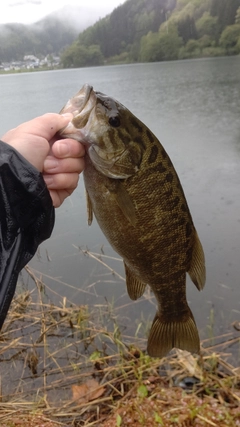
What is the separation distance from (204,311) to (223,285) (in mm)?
536

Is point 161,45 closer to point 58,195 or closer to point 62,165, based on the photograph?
point 58,195

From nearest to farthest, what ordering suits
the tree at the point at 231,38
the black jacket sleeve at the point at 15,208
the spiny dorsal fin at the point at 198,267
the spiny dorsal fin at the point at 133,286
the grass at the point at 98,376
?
1. the black jacket sleeve at the point at 15,208
2. the spiny dorsal fin at the point at 198,267
3. the spiny dorsal fin at the point at 133,286
4. the grass at the point at 98,376
5. the tree at the point at 231,38

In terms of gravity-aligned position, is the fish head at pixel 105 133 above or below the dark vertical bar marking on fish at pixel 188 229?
above

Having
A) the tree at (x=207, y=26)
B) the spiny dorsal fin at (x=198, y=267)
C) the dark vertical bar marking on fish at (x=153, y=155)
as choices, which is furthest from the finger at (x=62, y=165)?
the tree at (x=207, y=26)

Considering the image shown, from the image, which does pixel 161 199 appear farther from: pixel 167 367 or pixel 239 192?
pixel 239 192

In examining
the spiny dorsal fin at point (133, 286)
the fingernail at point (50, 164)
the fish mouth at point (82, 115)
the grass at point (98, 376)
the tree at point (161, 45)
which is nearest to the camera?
the fish mouth at point (82, 115)

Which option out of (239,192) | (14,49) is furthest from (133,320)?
(14,49)

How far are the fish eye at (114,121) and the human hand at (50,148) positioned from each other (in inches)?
7.8

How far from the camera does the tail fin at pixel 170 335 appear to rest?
2438 millimetres

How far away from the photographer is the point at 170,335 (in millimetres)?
2461

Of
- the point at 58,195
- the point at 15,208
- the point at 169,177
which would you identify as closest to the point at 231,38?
the point at 58,195

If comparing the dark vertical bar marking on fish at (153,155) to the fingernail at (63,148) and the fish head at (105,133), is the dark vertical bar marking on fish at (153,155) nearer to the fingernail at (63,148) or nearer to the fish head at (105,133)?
the fish head at (105,133)

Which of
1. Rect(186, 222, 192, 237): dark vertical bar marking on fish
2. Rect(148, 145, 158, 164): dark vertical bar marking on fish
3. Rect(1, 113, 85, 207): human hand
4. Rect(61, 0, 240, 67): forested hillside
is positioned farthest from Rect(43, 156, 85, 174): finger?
Rect(61, 0, 240, 67): forested hillside

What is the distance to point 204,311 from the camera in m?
4.80
